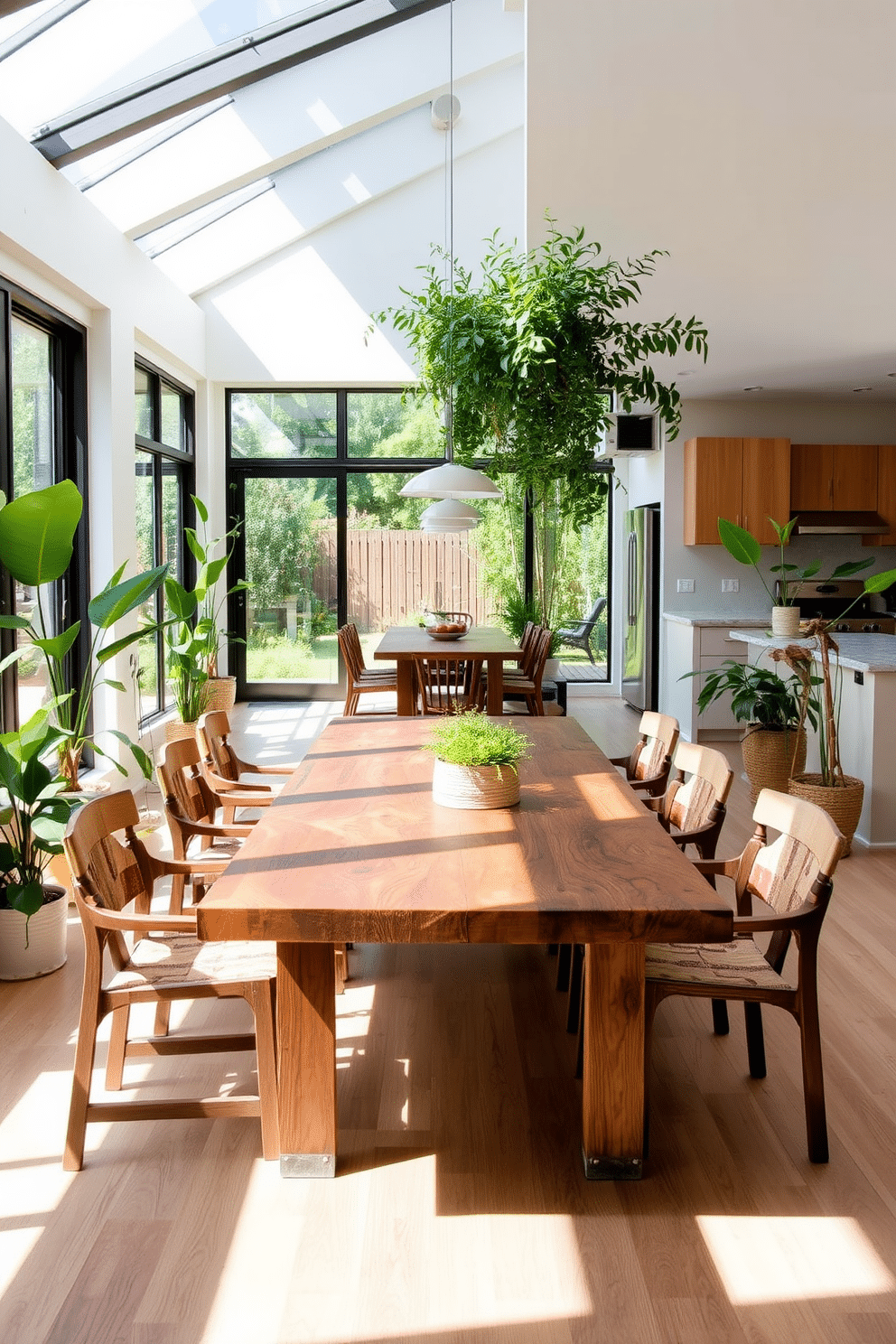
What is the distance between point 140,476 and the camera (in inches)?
307

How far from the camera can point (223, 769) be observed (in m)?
3.85

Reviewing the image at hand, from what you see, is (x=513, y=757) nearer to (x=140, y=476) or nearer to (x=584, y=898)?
(x=584, y=898)

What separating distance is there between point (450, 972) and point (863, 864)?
2339 millimetres

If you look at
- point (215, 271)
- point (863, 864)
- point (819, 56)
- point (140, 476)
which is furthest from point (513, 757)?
point (215, 271)

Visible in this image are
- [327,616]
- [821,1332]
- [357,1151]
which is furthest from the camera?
[327,616]

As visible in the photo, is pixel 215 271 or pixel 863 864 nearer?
pixel 863 864

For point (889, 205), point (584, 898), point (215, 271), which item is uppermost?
point (215, 271)

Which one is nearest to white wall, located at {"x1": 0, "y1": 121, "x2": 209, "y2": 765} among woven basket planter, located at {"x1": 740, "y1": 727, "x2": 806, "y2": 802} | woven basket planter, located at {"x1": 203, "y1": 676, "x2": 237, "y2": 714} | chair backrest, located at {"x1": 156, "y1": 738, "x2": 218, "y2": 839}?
woven basket planter, located at {"x1": 203, "y1": 676, "x2": 237, "y2": 714}

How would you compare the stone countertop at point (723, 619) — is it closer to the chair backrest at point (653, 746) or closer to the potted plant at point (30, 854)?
the chair backrest at point (653, 746)

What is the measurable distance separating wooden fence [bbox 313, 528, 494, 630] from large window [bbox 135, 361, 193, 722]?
1662 mm

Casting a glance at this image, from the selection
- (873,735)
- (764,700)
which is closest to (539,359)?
(873,735)

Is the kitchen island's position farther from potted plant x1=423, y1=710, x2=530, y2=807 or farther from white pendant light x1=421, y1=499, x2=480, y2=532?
potted plant x1=423, y1=710, x2=530, y2=807

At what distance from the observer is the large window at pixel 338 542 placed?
10148mm

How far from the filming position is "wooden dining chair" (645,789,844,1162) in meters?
2.41
